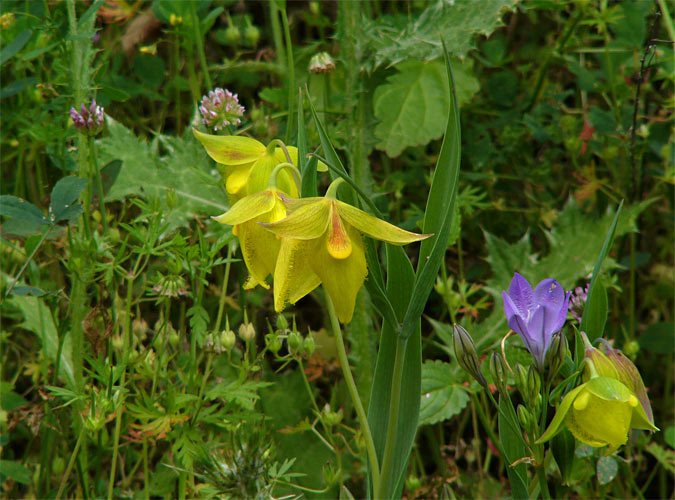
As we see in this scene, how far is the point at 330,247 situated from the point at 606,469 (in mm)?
839

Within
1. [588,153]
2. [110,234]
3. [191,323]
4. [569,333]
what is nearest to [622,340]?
[569,333]

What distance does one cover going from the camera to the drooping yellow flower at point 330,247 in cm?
81

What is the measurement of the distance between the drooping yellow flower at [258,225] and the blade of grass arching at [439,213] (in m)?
0.19

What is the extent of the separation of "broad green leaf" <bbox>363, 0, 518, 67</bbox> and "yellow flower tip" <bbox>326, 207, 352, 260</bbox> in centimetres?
98

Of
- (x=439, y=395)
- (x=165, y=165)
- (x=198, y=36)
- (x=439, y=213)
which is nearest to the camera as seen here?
(x=439, y=213)

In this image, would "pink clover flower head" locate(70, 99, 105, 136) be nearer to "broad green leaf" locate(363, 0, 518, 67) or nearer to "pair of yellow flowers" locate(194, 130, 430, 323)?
"pair of yellow flowers" locate(194, 130, 430, 323)

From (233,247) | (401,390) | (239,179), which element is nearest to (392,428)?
(401,390)

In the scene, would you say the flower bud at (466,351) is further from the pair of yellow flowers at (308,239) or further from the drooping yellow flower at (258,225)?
the drooping yellow flower at (258,225)

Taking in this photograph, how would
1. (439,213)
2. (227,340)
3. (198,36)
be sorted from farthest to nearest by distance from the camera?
1. (198,36)
2. (227,340)
3. (439,213)

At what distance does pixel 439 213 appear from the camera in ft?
3.13

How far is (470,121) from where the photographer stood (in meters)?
2.19

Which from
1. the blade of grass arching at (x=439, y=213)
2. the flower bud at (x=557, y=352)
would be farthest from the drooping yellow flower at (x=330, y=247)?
the flower bud at (x=557, y=352)

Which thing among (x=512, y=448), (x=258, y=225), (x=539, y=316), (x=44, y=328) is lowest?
(x=44, y=328)

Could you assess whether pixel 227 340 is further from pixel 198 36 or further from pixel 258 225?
pixel 198 36
